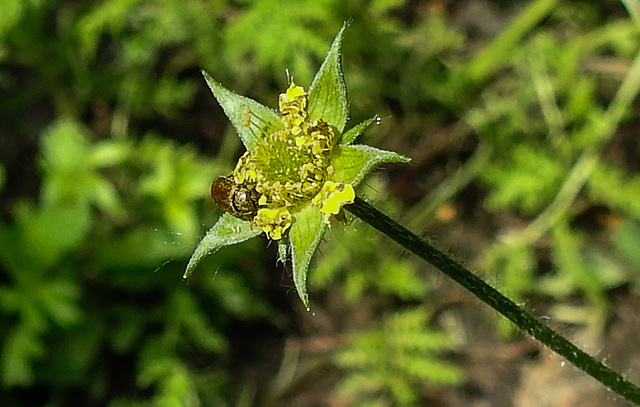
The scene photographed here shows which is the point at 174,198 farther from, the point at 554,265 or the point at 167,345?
the point at 554,265

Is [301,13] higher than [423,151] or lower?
higher

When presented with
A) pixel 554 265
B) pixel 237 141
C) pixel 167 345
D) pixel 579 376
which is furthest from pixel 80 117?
pixel 579 376

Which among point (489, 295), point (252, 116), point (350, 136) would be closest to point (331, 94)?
point (350, 136)

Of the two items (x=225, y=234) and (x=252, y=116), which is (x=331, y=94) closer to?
(x=252, y=116)

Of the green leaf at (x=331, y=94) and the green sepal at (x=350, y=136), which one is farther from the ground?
the green leaf at (x=331, y=94)

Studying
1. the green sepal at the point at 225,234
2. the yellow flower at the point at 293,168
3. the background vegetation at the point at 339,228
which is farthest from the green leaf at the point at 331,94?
the background vegetation at the point at 339,228

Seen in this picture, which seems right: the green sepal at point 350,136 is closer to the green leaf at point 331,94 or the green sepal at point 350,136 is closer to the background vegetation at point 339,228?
the green leaf at point 331,94
